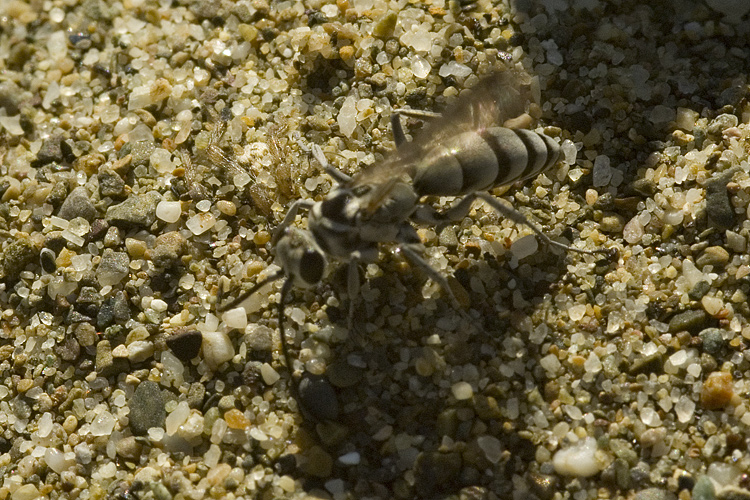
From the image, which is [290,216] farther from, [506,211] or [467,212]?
[506,211]

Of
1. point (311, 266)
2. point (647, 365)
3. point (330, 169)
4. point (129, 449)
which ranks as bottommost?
point (129, 449)

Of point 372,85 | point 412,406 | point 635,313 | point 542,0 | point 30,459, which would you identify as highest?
point 542,0

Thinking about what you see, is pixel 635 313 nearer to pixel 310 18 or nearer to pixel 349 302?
pixel 349 302

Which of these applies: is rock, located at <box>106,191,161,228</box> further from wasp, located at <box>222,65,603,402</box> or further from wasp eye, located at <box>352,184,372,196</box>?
wasp eye, located at <box>352,184,372,196</box>

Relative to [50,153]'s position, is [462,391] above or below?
below

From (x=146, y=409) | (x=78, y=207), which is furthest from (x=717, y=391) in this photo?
(x=78, y=207)

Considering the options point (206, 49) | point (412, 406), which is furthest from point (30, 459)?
point (206, 49)

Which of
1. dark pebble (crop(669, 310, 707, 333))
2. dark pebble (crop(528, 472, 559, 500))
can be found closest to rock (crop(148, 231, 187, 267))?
dark pebble (crop(528, 472, 559, 500))
